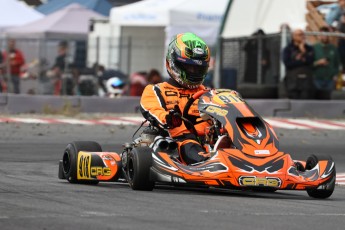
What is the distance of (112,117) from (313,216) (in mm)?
11148

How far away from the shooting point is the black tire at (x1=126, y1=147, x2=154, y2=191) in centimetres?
902

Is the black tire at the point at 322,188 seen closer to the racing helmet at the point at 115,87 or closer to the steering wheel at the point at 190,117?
the steering wheel at the point at 190,117

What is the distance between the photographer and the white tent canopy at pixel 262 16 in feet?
70.4

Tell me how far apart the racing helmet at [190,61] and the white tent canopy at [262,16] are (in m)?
11.3

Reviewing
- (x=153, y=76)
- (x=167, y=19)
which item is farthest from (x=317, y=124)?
(x=167, y=19)

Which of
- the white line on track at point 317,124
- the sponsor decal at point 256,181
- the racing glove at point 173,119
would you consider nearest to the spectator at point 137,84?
the white line on track at point 317,124

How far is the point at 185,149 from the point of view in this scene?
9.30 m

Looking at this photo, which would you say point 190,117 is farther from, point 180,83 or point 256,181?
point 256,181

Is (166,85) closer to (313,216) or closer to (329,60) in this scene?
(313,216)

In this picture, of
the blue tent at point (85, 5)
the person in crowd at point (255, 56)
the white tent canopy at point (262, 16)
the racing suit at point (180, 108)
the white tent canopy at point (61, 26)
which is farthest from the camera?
the blue tent at point (85, 5)

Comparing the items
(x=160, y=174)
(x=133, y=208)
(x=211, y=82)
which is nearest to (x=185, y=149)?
(x=160, y=174)

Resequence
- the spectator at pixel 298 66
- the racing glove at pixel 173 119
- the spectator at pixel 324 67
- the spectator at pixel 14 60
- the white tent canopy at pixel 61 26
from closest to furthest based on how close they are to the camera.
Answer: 1. the racing glove at pixel 173 119
2. the spectator at pixel 298 66
3. the spectator at pixel 324 67
4. the spectator at pixel 14 60
5. the white tent canopy at pixel 61 26

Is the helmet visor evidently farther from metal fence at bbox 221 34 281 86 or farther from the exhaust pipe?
metal fence at bbox 221 34 281 86

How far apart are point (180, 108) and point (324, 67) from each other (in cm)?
949
